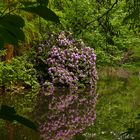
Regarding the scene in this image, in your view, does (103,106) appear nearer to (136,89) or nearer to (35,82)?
(35,82)

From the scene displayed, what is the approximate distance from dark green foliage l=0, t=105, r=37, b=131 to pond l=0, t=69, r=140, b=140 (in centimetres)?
991

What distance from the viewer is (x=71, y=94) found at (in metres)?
18.8

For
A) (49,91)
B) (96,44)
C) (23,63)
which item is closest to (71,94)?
(49,91)

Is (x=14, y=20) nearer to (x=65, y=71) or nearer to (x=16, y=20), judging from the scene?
(x=16, y=20)

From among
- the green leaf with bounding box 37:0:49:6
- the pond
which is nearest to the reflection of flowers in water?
the pond

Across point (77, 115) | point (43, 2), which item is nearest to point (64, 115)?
point (77, 115)

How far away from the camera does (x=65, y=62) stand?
66.8ft

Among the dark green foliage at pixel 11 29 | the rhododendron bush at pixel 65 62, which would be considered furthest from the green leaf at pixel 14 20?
the rhododendron bush at pixel 65 62

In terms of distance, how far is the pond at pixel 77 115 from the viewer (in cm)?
1175

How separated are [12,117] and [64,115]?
13204 millimetres

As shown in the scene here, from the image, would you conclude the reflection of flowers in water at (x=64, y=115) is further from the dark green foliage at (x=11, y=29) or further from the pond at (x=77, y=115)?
the dark green foliage at (x=11, y=29)

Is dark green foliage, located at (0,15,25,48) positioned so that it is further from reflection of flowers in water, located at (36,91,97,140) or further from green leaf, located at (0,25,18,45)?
reflection of flowers in water, located at (36,91,97,140)

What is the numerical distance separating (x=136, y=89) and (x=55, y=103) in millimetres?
9361

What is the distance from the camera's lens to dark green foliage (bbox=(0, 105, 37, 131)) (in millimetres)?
1070
